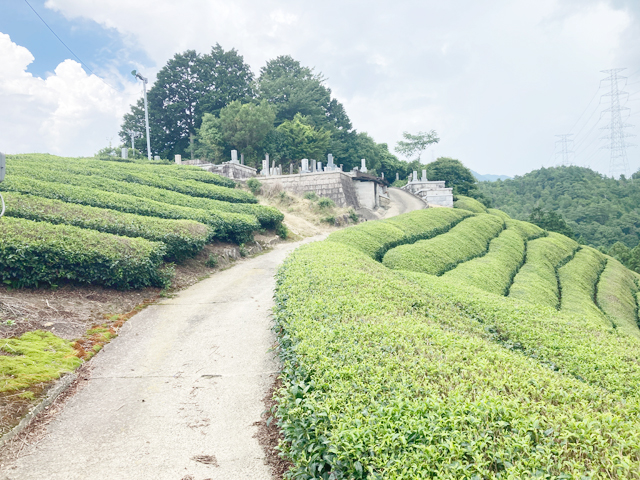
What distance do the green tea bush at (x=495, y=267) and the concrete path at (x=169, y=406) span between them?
8804 mm

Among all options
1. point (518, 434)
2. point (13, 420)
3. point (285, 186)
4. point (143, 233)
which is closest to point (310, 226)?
point (285, 186)

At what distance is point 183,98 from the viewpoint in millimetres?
54688

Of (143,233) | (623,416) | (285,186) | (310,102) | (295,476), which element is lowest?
(295,476)

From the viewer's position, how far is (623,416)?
461 centimetres

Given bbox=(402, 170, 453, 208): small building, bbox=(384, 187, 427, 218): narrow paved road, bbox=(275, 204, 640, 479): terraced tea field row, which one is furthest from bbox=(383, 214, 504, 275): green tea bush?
bbox=(402, 170, 453, 208): small building

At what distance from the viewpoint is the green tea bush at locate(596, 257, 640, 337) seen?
1798 cm

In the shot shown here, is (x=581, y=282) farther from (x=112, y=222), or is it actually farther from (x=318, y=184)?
(x=112, y=222)

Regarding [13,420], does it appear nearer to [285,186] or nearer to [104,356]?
[104,356]

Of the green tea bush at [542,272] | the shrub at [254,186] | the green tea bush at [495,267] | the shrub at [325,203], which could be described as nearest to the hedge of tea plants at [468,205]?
the green tea bush at [542,272]

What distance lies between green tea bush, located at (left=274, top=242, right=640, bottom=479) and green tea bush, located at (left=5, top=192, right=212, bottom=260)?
587 cm

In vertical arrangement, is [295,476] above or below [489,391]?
below

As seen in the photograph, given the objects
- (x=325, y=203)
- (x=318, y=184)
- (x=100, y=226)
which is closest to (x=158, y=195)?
(x=100, y=226)

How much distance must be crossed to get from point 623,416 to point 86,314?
9.54m

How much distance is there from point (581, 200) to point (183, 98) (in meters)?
59.6
